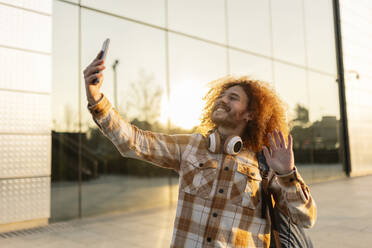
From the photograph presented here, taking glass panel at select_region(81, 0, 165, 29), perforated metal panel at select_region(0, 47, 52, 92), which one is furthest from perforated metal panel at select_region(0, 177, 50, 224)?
glass panel at select_region(81, 0, 165, 29)

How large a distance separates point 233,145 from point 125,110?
19.7 feet

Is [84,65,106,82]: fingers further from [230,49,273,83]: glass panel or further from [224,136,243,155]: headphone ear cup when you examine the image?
[230,49,273,83]: glass panel

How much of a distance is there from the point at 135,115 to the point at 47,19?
8.64 ft

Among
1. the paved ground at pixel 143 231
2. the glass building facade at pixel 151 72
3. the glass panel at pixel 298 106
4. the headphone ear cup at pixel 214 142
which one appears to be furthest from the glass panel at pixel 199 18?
the headphone ear cup at pixel 214 142

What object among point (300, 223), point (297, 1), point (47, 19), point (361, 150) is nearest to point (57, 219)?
point (47, 19)

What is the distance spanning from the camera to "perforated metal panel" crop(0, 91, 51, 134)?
593 centimetres

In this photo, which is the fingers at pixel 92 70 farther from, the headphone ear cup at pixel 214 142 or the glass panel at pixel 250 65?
the glass panel at pixel 250 65

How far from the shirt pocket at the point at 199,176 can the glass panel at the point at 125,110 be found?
5.39 meters

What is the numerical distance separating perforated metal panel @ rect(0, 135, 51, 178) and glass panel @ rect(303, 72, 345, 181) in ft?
30.5

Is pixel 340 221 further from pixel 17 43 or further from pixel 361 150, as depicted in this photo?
pixel 361 150

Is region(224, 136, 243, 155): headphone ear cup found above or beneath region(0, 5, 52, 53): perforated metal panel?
beneath

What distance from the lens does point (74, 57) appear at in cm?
682

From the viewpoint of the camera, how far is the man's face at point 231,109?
1873 millimetres

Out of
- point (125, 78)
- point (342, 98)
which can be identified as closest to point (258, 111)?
point (125, 78)
